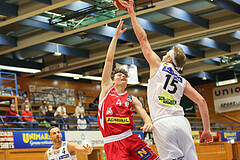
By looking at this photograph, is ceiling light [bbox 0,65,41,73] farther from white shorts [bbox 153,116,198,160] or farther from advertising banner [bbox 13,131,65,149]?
white shorts [bbox 153,116,198,160]

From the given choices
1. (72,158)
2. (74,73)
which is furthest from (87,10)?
(74,73)

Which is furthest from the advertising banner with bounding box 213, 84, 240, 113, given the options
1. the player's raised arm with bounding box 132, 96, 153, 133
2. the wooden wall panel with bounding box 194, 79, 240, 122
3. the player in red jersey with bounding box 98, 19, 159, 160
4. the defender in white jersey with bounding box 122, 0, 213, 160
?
the defender in white jersey with bounding box 122, 0, 213, 160

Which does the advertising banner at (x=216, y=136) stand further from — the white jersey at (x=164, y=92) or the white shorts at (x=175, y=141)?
the white shorts at (x=175, y=141)

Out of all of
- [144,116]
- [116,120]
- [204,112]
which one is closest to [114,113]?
[116,120]

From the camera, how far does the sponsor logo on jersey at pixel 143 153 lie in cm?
525

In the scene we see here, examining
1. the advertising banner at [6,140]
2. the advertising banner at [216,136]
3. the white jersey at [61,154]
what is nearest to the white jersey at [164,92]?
the white jersey at [61,154]

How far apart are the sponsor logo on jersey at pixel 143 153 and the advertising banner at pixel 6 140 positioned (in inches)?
325

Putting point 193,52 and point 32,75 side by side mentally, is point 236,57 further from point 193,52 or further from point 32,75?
point 32,75

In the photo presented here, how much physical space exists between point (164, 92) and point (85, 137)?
458 inches

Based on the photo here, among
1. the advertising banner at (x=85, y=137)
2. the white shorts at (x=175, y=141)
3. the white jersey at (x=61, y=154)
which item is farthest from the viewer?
the advertising banner at (x=85, y=137)

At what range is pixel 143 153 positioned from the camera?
5.26 meters

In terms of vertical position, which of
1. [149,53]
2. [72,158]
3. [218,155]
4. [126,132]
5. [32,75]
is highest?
[32,75]

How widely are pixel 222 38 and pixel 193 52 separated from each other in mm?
1734

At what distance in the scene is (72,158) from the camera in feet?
23.2
